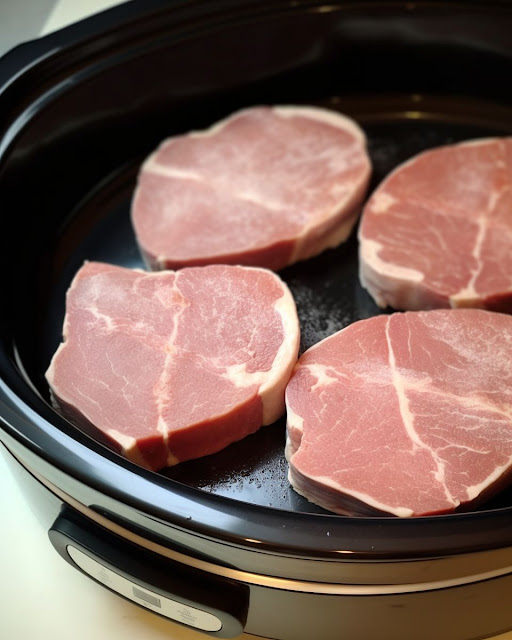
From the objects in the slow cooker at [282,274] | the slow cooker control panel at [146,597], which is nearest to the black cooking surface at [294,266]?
the slow cooker at [282,274]

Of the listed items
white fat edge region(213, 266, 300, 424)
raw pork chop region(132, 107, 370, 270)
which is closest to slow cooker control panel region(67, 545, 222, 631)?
white fat edge region(213, 266, 300, 424)

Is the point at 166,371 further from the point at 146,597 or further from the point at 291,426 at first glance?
the point at 146,597

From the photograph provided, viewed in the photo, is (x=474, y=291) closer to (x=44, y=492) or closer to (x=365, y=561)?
(x=365, y=561)

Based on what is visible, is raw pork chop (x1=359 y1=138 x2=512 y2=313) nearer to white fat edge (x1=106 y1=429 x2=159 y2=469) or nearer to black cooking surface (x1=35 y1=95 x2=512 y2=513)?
black cooking surface (x1=35 y1=95 x2=512 y2=513)

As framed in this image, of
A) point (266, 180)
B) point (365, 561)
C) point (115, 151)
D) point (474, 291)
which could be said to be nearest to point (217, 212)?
point (266, 180)

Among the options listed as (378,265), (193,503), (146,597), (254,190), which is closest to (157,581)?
(146,597)

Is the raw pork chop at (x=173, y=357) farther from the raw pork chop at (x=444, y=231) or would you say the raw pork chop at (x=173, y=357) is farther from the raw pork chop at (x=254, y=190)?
the raw pork chop at (x=444, y=231)
